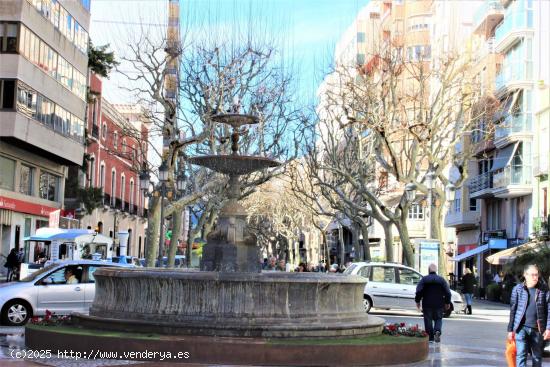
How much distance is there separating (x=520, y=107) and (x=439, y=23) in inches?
643

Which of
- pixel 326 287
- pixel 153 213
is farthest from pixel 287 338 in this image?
pixel 153 213

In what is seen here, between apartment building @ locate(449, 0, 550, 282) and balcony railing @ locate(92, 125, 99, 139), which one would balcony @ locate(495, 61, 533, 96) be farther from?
balcony railing @ locate(92, 125, 99, 139)

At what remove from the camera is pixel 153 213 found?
31203 millimetres

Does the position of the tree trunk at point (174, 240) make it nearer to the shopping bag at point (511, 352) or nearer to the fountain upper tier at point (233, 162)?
the fountain upper tier at point (233, 162)

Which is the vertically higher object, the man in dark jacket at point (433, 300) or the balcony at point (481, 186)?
the balcony at point (481, 186)

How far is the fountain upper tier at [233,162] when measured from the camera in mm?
15898

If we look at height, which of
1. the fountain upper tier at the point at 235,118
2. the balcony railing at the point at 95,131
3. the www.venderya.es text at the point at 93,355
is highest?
the balcony railing at the point at 95,131

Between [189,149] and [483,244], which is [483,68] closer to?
[483,244]

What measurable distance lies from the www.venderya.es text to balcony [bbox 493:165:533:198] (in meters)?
33.7

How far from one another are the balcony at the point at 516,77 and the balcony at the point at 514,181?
4.20 metres

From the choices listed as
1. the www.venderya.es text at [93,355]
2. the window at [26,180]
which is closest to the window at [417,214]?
the window at [26,180]

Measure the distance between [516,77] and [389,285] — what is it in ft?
70.8

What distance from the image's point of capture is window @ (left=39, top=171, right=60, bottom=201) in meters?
43.4

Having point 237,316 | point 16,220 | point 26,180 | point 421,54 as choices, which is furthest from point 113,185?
point 237,316
